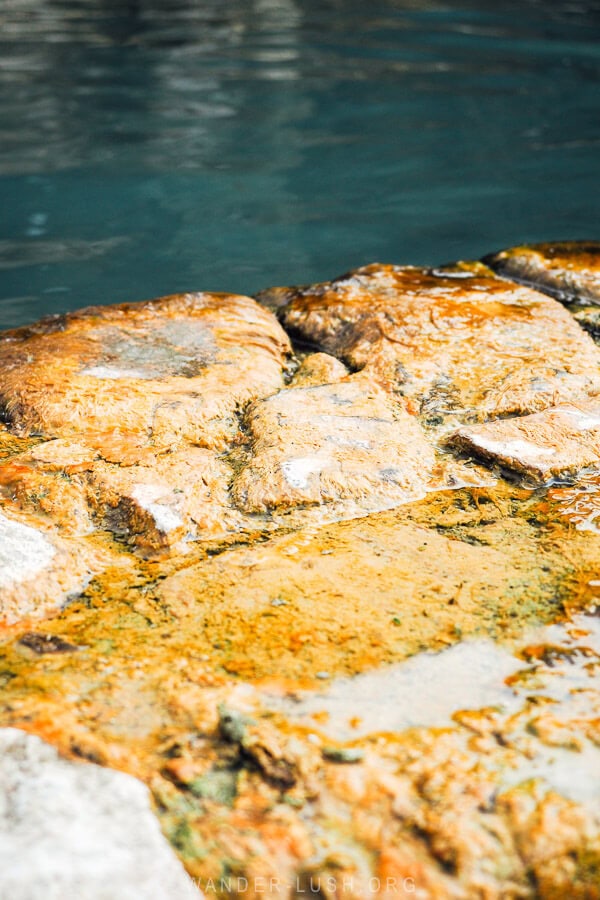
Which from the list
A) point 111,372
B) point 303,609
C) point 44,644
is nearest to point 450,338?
point 111,372

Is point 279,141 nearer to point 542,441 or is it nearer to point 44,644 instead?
point 542,441

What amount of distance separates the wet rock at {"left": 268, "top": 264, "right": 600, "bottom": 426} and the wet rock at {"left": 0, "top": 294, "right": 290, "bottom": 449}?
0.96ft

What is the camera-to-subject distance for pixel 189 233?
596 cm

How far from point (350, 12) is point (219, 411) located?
10.1m

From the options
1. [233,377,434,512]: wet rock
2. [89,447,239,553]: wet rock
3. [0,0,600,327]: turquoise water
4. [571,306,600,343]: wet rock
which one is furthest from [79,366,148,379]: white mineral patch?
[0,0,600,327]: turquoise water

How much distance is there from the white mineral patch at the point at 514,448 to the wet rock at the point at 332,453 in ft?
0.57

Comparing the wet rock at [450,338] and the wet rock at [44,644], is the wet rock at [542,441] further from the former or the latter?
the wet rock at [44,644]

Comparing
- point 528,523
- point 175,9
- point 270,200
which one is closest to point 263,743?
point 528,523

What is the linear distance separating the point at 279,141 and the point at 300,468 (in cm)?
592

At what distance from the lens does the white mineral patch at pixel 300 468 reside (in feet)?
7.80

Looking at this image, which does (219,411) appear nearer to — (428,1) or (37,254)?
(37,254)

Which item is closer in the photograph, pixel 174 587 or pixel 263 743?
pixel 263 743

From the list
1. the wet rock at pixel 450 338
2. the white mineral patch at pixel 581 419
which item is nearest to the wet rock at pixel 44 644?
the wet rock at pixel 450 338

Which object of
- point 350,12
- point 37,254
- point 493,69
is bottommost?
point 37,254
